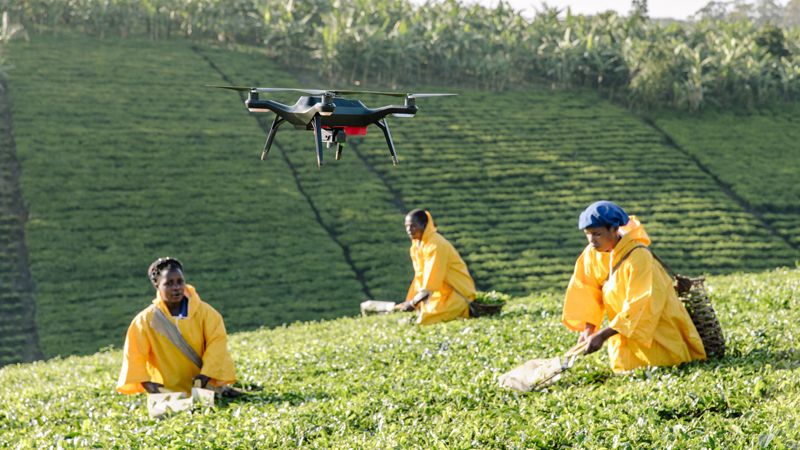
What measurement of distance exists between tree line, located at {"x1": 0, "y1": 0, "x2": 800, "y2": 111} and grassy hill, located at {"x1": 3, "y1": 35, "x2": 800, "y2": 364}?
3947 millimetres

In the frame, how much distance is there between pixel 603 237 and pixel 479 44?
4077 cm

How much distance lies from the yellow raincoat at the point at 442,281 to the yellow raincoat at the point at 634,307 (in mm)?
3573

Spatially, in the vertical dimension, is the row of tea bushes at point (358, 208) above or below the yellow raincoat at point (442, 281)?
below

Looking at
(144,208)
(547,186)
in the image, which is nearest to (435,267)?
(144,208)

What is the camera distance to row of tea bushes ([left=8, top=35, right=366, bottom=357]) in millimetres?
20328

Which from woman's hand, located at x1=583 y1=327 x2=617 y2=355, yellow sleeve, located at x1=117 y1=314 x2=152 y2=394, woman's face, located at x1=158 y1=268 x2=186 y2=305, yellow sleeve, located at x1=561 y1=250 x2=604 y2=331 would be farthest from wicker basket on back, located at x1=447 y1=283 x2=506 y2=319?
yellow sleeve, located at x1=117 y1=314 x2=152 y2=394

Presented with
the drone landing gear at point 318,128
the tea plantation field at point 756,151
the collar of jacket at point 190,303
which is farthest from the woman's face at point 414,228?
the tea plantation field at point 756,151

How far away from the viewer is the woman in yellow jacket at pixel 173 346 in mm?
6422

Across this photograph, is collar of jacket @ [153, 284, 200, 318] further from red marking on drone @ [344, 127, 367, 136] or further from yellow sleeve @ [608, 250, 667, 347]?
yellow sleeve @ [608, 250, 667, 347]

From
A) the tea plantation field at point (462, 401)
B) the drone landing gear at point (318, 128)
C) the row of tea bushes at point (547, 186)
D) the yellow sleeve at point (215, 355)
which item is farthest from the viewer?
the row of tea bushes at point (547, 186)

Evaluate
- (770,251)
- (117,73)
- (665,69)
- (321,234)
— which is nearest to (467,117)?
(665,69)

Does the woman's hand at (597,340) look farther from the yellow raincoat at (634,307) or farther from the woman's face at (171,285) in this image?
the woman's face at (171,285)

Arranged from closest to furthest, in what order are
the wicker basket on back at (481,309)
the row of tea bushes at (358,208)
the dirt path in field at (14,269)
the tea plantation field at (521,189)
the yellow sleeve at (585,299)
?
1. the yellow sleeve at (585,299)
2. the wicker basket on back at (481,309)
3. the dirt path in field at (14,269)
4. the row of tea bushes at (358,208)
5. the tea plantation field at (521,189)

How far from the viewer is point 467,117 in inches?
1468
